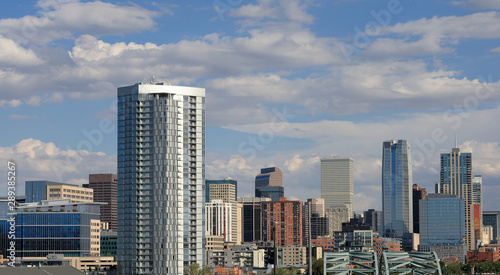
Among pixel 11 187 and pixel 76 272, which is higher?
pixel 11 187

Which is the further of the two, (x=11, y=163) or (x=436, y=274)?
(x=11, y=163)

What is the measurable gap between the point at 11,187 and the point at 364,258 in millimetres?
89337

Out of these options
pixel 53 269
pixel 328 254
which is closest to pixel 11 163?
pixel 53 269

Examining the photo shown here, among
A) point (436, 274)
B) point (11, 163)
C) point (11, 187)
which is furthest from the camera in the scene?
point (11, 187)

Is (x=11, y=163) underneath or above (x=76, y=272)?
above

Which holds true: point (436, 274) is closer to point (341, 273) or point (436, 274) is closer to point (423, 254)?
point (423, 254)

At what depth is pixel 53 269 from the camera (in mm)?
123188

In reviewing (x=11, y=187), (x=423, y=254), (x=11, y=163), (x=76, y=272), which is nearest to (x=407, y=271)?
(x=423, y=254)

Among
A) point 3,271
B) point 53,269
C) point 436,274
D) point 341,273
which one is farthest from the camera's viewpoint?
point 53,269

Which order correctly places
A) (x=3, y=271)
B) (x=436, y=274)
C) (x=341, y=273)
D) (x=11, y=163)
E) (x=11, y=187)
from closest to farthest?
(x=341, y=273) → (x=436, y=274) → (x=3, y=271) → (x=11, y=163) → (x=11, y=187)

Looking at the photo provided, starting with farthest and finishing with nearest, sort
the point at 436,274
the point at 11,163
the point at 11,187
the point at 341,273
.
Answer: the point at 11,187, the point at 11,163, the point at 436,274, the point at 341,273

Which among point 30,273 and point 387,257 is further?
point 30,273

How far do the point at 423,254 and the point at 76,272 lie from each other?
5137 centimetres

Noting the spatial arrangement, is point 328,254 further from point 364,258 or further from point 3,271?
point 3,271
